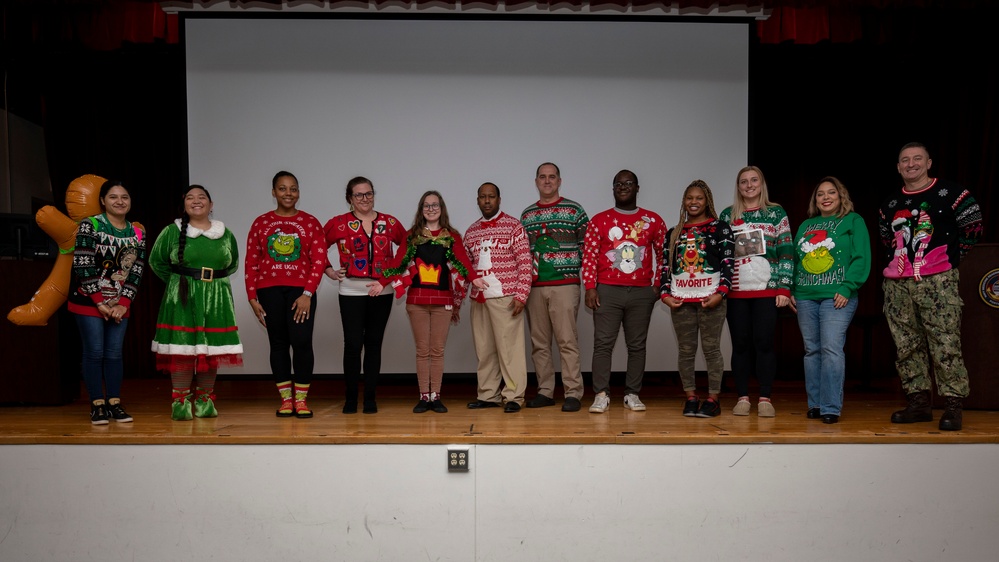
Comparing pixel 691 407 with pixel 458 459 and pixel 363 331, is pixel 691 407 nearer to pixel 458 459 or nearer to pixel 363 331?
pixel 458 459

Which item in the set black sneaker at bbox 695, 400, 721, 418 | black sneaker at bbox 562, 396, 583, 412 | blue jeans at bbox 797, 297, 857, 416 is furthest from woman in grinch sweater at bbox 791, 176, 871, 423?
black sneaker at bbox 562, 396, 583, 412

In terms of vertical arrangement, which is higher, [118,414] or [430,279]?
[430,279]

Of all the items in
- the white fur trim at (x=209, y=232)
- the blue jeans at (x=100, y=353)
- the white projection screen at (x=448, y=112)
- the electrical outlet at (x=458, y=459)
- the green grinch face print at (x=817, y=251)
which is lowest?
the electrical outlet at (x=458, y=459)

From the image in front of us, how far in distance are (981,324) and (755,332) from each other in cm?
132

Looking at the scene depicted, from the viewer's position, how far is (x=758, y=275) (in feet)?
10.4

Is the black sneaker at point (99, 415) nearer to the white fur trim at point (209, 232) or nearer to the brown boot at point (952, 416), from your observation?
the white fur trim at point (209, 232)

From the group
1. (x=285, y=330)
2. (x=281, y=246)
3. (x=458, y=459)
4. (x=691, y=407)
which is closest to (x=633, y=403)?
(x=691, y=407)

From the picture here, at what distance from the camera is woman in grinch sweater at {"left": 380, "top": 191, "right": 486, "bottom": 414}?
3.40m

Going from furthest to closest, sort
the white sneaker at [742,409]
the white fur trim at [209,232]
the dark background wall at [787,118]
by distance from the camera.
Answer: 1. the dark background wall at [787,118]
2. the white sneaker at [742,409]
3. the white fur trim at [209,232]

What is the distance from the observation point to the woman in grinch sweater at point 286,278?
10.7 ft

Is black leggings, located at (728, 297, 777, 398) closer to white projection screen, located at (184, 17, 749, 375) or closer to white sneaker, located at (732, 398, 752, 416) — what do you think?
white sneaker, located at (732, 398, 752, 416)

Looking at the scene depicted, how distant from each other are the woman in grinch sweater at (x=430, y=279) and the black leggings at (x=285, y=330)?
504 millimetres

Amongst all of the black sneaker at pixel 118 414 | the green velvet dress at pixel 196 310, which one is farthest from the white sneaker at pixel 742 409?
the black sneaker at pixel 118 414

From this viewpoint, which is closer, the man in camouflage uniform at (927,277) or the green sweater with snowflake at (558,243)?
the man in camouflage uniform at (927,277)
